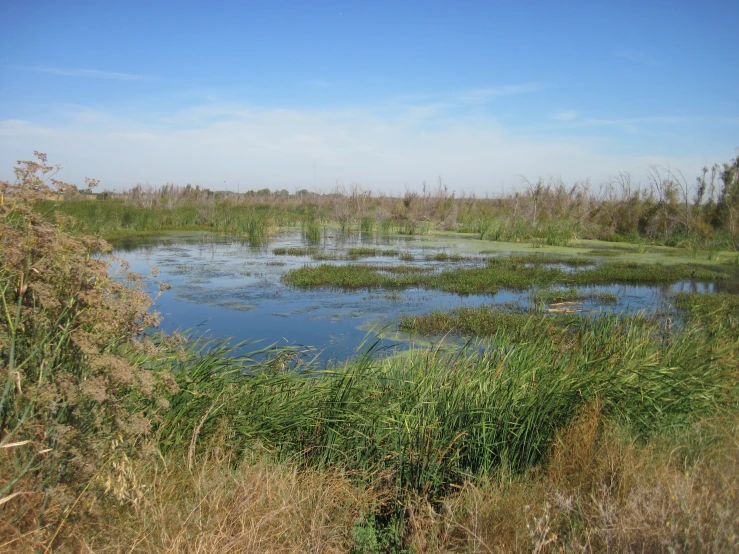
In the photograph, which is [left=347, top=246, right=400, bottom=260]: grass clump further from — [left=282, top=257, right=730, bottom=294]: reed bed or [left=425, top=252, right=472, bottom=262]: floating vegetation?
[left=282, top=257, right=730, bottom=294]: reed bed

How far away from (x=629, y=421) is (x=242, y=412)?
279cm

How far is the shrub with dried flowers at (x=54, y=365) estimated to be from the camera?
86.3 inches

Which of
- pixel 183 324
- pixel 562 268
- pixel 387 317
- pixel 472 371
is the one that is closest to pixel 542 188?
pixel 562 268

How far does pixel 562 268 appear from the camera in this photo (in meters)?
14.3

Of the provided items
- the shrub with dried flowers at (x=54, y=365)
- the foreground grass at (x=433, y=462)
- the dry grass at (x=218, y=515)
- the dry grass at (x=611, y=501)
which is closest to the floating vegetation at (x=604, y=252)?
the foreground grass at (x=433, y=462)

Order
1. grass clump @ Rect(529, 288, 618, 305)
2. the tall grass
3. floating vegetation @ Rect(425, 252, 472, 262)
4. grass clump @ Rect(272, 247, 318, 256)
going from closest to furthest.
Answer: the tall grass
grass clump @ Rect(529, 288, 618, 305)
floating vegetation @ Rect(425, 252, 472, 262)
grass clump @ Rect(272, 247, 318, 256)

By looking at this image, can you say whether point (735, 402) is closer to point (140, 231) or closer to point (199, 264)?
point (199, 264)

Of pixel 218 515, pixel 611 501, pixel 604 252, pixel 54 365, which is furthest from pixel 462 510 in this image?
pixel 604 252

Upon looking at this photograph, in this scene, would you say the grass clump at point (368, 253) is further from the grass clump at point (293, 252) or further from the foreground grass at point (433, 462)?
the foreground grass at point (433, 462)

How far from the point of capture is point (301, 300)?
1016 cm

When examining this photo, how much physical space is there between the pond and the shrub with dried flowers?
221 cm

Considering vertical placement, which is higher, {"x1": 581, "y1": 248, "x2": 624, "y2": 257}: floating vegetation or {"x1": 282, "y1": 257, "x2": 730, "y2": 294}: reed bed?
{"x1": 581, "y1": 248, "x2": 624, "y2": 257}: floating vegetation

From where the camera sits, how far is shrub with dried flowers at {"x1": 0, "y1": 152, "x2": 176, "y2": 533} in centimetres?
219

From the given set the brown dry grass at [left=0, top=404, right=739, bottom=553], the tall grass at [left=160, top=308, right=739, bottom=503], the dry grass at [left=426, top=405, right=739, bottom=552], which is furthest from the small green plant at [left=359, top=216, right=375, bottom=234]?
the brown dry grass at [left=0, top=404, right=739, bottom=553]
